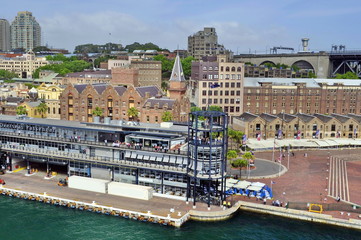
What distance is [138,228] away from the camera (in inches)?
2425

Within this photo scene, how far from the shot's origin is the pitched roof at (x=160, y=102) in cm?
11419

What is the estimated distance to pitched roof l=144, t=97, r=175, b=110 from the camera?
114 m

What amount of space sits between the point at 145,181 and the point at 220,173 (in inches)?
570

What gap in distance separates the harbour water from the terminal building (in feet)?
22.0

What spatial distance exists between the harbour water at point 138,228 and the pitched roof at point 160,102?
52.5 metres

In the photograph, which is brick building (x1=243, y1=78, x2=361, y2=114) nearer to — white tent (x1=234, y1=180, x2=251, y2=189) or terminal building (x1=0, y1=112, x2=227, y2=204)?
terminal building (x1=0, y1=112, x2=227, y2=204)

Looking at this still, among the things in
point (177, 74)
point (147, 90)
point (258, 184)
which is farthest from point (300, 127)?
point (258, 184)

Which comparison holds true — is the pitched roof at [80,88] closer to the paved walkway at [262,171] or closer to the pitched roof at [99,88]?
the pitched roof at [99,88]

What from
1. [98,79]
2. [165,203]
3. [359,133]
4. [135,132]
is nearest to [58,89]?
[98,79]

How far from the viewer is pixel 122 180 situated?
3007 inches

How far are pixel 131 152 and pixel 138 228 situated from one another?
1705 cm

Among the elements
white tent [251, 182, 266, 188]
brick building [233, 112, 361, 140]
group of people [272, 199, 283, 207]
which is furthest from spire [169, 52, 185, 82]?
group of people [272, 199, 283, 207]

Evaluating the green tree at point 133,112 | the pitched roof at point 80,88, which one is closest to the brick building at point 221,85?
the green tree at point 133,112

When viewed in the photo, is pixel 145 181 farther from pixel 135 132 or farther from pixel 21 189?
pixel 21 189
